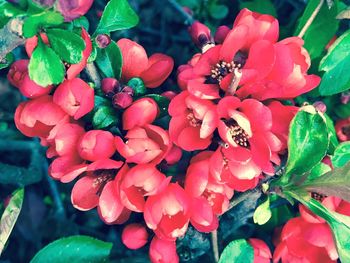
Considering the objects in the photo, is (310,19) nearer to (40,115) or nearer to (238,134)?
(238,134)

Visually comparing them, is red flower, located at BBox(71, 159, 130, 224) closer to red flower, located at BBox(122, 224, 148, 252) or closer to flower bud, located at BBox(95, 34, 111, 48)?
red flower, located at BBox(122, 224, 148, 252)

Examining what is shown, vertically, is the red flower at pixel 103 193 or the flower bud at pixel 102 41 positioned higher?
the flower bud at pixel 102 41

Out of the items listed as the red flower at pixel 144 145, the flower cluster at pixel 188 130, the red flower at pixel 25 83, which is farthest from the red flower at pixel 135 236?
the red flower at pixel 25 83

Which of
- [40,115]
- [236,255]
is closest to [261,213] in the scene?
[236,255]

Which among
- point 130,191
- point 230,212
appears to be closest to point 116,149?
point 130,191

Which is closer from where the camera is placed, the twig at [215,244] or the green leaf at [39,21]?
the green leaf at [39,21]

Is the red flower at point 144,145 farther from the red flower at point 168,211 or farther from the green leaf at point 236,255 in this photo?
the green leaf at point 236,255
